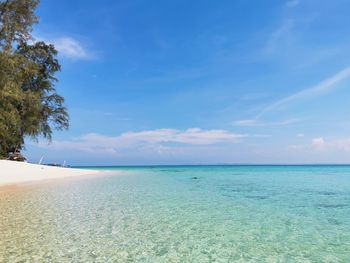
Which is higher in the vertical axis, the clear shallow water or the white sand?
the white sand

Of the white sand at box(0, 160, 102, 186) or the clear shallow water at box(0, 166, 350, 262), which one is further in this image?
the white sand at box(0, 160, 102, 186)

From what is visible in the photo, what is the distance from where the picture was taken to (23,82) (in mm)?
35219

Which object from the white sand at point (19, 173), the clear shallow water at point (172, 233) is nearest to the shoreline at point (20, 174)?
the white sand at point (19, 173)

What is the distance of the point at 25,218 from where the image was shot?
10523mm

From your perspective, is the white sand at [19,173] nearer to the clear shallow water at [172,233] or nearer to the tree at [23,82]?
the tree at [23,82]

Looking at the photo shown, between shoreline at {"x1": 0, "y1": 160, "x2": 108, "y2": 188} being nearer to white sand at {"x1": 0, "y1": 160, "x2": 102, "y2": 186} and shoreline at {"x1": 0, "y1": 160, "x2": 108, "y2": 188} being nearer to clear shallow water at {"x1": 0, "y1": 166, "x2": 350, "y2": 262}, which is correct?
white sand at {"x1": 0, "y1": 160, "x2": 102, "y2": 186}

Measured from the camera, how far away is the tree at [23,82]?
85.8 feet

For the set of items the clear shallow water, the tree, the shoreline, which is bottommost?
the clear shallow water

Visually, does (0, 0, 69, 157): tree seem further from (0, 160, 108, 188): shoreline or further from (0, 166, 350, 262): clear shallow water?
(0, 166, 350, 262): clear shallow water

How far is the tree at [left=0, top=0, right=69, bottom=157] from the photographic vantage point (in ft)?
85.8

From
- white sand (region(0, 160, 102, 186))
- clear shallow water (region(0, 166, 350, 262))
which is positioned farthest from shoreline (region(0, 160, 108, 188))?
clear shallow water (region(0, 166, 350, 262))

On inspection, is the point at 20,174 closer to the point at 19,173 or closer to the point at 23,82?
the point at 19,173

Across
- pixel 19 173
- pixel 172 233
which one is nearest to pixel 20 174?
pixel 19 173

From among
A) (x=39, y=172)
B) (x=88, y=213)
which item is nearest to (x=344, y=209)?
(x=88, y=213)
